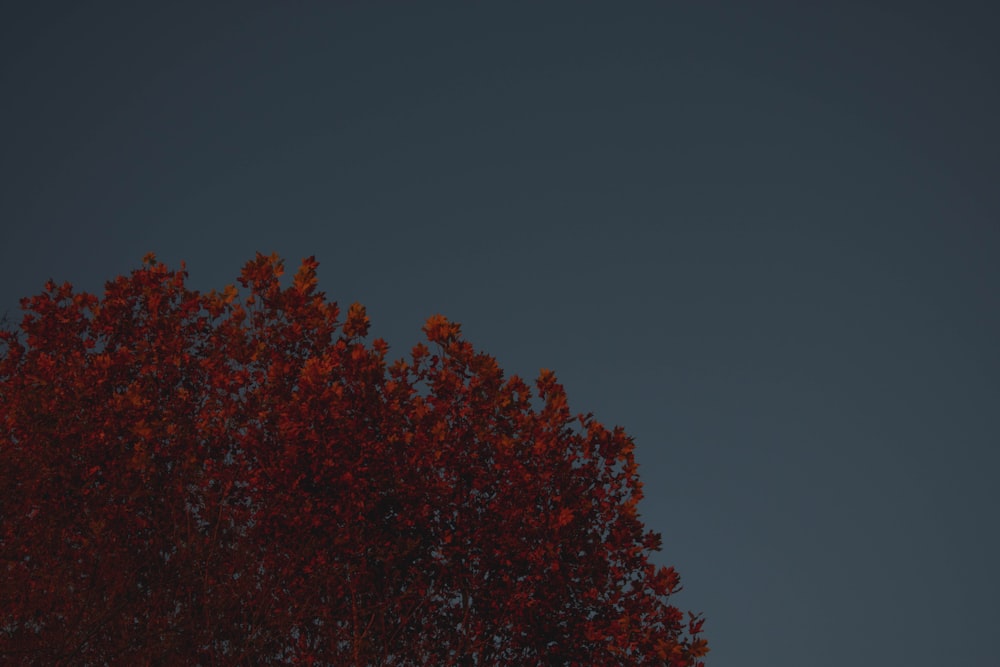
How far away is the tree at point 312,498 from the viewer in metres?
13.3

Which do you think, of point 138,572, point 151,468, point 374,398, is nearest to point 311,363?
point 374,398

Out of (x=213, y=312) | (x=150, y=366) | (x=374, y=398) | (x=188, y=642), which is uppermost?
(x=213, y=312)

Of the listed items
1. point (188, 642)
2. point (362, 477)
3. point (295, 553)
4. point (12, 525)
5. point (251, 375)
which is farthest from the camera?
point (251, 375)

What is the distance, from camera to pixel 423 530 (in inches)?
627

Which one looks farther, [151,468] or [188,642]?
[151,468]

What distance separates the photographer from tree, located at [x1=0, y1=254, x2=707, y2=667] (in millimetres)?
13258

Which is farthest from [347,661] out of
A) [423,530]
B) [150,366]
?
[150,366]

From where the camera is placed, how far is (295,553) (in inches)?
560

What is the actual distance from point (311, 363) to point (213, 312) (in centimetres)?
328

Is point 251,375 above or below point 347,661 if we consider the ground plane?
above

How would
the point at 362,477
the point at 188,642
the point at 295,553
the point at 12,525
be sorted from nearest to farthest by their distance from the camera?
the point at 188,642
the point at 12,525
the point at 295,553
the point at 362,477

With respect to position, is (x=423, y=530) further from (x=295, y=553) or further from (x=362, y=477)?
(x=295, y=553)

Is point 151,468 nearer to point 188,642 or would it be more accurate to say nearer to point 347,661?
point 188,642

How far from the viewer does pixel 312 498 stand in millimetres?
15617
